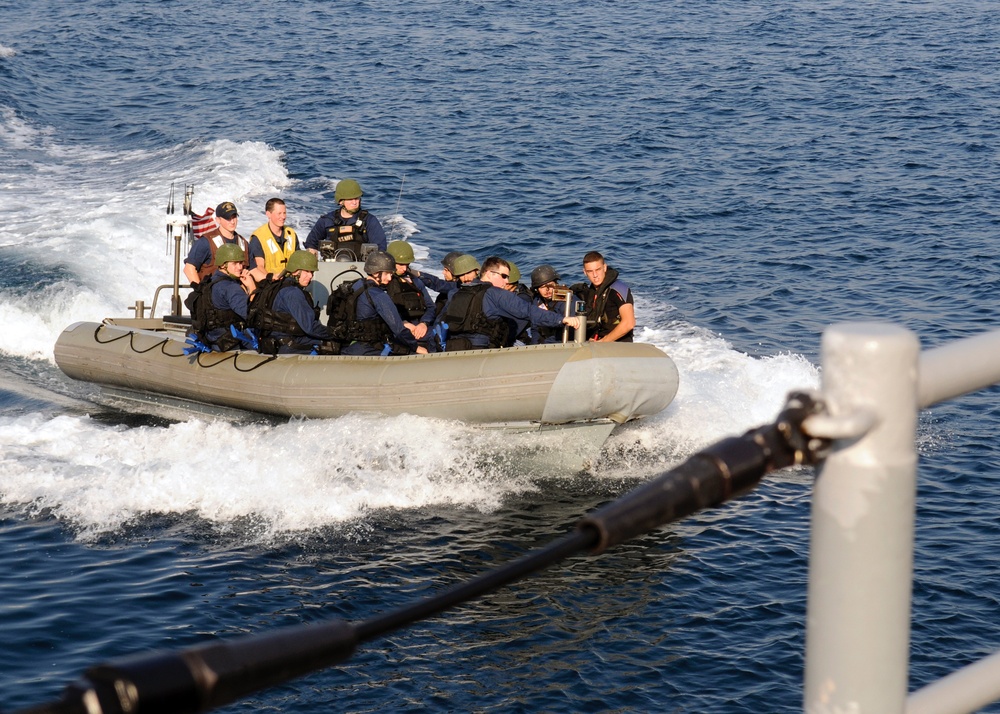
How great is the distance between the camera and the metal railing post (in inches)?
44.5

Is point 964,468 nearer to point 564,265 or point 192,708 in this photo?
point 564,265

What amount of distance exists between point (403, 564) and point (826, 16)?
31134mm

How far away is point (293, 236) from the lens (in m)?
12.9

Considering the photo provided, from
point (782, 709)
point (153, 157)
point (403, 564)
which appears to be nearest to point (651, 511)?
point (782, 709)

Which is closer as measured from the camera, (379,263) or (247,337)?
(379,263)

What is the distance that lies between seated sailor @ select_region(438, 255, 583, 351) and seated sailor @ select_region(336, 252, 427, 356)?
1.31ft

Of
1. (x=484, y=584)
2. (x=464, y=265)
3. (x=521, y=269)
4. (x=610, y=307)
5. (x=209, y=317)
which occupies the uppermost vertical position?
(x=464, y=265)

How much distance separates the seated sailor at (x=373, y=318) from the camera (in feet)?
36.7

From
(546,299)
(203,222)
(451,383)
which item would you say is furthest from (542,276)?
(203,222)

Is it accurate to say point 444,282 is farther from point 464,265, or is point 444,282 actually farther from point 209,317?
point 209,317

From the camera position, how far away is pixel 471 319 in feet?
36.7

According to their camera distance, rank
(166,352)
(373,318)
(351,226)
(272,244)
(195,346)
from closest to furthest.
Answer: (373,318) < (195,346) < (166,352) < (272,244) < (351,226)

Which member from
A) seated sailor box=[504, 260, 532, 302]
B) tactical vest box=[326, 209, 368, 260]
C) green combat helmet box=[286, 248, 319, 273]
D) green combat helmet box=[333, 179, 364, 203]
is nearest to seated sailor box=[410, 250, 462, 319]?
seated sailor box=[504, 260, 532, 302]

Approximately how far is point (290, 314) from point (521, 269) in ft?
24.3
